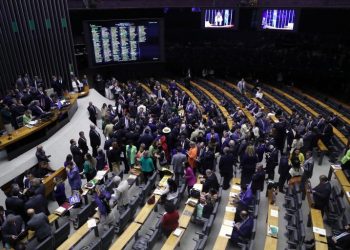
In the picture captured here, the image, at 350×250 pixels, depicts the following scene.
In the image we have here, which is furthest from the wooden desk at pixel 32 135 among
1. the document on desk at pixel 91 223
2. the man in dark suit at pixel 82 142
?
the document on desk at pixel 91 223

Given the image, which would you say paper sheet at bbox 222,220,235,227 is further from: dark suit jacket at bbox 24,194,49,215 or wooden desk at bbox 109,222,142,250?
dark suit jacket at bbox 24,194,49,215

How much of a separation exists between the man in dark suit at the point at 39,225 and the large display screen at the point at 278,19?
43.7ft

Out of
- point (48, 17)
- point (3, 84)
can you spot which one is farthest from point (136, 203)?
point (48, 17)

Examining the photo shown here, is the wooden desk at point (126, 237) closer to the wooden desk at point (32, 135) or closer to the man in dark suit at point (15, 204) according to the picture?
the man in dark suit at point (15, 204)

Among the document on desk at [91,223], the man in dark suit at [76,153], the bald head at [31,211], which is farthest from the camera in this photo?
the man in dark suit at [76,153]

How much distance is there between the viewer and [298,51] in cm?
1759

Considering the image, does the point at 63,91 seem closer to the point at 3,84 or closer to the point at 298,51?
the point at 3,84

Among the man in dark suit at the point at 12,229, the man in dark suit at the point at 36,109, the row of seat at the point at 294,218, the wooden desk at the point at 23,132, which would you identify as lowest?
the row of seat at the point at 294,218

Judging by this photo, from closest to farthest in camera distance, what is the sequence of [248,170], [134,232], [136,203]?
[134,232] < [136,203] < [248,170]

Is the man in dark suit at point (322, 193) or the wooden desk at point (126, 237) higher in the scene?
the man in dark suit at point (322, 193)

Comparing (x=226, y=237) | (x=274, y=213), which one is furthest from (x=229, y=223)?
(x=274, y=213)

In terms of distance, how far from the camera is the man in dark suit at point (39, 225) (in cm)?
633

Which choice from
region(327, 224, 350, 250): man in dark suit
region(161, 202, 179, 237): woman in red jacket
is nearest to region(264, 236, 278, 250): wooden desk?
region(327, 224, 350, 250): man in dark suit

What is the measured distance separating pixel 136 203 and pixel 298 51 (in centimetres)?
1365
